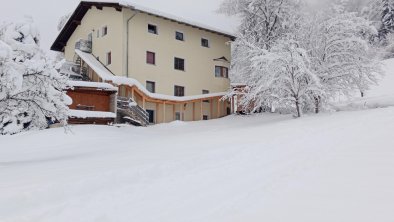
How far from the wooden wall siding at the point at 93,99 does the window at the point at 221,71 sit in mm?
13116

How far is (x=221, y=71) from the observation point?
32875mm

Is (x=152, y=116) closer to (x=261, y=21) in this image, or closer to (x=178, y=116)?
(x=178, y=116)

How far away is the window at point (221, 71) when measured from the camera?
107 ft

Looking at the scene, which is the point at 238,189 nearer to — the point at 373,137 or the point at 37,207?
the point at 37,207

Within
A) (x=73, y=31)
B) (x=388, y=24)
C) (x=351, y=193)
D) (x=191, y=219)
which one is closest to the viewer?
(x=191, y=219)

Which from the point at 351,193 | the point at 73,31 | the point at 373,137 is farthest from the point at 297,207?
the point at 73,31

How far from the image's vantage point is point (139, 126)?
22.4 metres

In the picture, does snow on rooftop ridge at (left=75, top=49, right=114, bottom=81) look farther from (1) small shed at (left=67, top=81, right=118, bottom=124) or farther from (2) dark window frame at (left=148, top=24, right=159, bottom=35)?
(2) dark window frame at (left=148, top=24, right=159, bottom=35)

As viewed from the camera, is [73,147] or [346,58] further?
[346,58]

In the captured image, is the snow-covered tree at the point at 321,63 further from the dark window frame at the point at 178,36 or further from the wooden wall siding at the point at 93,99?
the dark window frame at the point at 178,36

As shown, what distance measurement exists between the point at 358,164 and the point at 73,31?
3137 centimetres

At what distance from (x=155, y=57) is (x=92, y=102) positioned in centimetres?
835

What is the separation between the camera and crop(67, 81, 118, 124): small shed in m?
20.2

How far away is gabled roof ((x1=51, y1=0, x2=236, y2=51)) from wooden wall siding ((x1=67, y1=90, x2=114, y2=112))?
758cm
